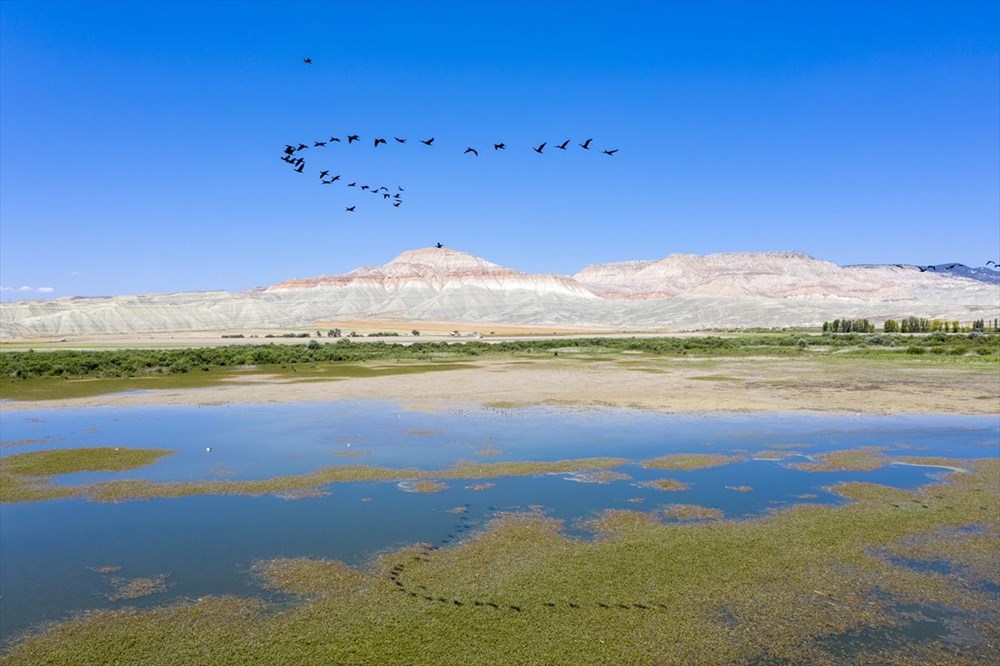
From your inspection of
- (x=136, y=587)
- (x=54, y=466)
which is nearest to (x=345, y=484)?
(x=136, y=587)

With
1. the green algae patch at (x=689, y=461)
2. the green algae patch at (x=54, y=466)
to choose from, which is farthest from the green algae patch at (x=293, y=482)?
the green algae patch at (x=689, y=461)

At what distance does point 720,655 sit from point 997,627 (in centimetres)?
385

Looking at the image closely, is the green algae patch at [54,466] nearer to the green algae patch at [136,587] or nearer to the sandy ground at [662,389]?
the green algae patch at [136,587]

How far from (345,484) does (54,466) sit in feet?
27.3

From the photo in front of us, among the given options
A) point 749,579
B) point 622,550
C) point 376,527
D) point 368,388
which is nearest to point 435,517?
point 376,527

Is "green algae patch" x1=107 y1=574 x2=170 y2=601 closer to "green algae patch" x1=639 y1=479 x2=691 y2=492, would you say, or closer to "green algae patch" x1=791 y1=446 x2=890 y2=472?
"green algae patch" x1=639 y1=479 x2=691 y2=492

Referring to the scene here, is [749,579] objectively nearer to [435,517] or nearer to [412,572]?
[412,572]

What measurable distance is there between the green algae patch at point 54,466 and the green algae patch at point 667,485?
13151 mm

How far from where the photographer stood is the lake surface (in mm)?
12336

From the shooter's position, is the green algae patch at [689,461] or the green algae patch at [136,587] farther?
the green algae patch at [689,461]

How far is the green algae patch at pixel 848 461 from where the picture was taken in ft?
62.0

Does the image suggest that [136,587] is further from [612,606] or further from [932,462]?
[932,462]

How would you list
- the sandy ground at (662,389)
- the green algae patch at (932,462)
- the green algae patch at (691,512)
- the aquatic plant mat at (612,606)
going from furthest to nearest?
the sandy ground at (662,389) → the green algae patch at (932,462) → the green algae patch at (691,512) → the aquatic plant mat at (612,606)

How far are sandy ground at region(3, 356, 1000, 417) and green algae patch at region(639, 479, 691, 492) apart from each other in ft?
39.1
